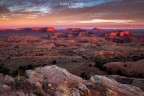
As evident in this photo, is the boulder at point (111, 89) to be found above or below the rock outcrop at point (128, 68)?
above

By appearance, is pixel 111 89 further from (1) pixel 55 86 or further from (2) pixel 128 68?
(2) pixel 128 68

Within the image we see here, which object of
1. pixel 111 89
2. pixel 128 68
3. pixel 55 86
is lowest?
pixel 128 68

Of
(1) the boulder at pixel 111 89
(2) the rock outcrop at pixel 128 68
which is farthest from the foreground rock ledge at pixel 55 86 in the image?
(2) the rock outcrop at pixel 128 68

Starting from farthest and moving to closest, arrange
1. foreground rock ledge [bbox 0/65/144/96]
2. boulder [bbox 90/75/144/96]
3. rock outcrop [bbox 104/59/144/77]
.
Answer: rock outcrop [bbox 104/59/144/77] < boulder [bbox 90/75/144/96] < foreground rock ledge [bbox 0/65/144/96]

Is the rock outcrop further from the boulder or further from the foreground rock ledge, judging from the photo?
the foreground rock ledge

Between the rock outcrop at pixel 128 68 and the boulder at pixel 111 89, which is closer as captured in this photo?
the boulder at pixel 111 89

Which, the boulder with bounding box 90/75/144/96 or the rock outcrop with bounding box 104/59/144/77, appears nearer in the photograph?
the boulder with bounding box 90/75/144/96

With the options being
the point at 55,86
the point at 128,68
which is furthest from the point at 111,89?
the point at 128,68

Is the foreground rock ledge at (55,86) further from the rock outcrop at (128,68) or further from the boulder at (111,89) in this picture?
the rock outcrop at (128,68)

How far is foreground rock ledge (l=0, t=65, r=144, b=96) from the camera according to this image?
11.4 metres

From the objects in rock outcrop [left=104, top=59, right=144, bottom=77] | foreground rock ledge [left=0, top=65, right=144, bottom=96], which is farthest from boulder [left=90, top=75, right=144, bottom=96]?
rock outcrop [left=104, top=59, right=144, bottom=77]

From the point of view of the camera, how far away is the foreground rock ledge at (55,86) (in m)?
11.4

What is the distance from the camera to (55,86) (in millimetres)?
12734

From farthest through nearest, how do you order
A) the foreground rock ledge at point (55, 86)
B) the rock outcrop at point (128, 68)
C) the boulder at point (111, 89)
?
the rock outcrop at point (128, 68) < the boulder at point (111, 89) < the foreground rock ledge at point (55, 86)
